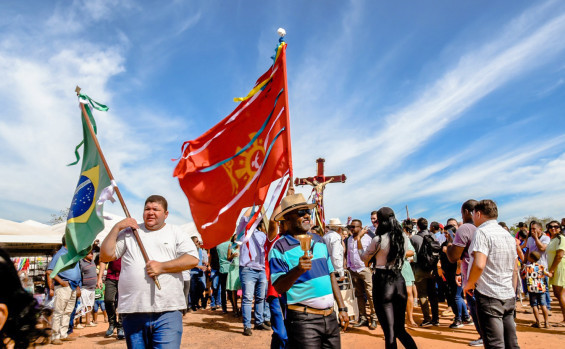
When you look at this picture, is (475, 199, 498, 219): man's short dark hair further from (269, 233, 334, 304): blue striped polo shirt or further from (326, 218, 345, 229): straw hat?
(326, 218, 345, 229): straw hat

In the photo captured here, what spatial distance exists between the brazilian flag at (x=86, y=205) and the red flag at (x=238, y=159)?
1.21 m

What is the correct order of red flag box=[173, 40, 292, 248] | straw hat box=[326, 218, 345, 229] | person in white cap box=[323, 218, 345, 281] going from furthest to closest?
straw hat box=[326, 218, 345, 229] → person in white cap box=[323, 218, 345, 281] → red flag box=[173, 40, 292, 248]

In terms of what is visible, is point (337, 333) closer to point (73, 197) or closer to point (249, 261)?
point (73, 197)

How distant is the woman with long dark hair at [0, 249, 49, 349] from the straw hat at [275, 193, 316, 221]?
232 cm

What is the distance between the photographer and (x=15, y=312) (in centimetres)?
156

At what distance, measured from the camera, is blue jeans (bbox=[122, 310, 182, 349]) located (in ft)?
11.4

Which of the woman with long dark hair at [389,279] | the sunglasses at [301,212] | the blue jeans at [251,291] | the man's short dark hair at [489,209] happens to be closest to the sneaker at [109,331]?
the blue jeans at [251,291]

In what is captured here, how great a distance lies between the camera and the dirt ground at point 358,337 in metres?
6.43

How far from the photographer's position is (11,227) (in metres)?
13.7

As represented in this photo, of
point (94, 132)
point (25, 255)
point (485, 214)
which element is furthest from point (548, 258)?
point (25, 255)

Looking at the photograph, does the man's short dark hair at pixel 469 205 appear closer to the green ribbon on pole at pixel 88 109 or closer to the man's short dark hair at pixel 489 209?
the man's short dark hair at pixel 489 209

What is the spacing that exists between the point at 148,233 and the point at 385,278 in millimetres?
2940

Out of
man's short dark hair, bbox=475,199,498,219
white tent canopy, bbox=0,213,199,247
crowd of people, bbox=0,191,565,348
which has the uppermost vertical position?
white tent canopy, bbox=0,213,199,247

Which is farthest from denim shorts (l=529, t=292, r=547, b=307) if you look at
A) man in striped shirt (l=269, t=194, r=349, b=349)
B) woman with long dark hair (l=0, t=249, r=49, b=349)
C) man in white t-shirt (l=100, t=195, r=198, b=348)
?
woman with long dark hair (l=0, t=249, r=49, b=349)
